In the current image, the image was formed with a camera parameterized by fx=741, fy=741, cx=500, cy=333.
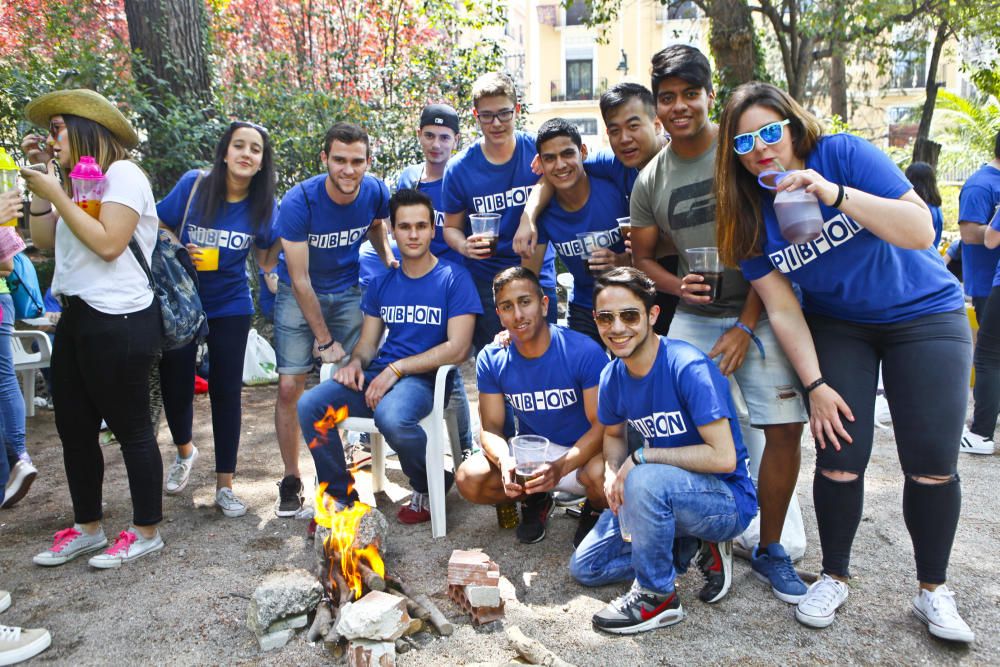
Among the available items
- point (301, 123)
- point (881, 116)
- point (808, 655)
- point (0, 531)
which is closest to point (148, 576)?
point (0, 531)

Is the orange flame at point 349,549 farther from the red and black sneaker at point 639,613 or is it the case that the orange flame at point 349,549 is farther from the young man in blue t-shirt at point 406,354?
the red and black sneaker at point 639,613

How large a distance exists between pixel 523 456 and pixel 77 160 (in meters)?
2.34

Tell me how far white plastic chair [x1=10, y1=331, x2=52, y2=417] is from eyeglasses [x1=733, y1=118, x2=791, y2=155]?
5102 millimetres

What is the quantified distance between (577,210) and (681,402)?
4.28 feet

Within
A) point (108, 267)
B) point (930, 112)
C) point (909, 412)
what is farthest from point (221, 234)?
point (930, 112)

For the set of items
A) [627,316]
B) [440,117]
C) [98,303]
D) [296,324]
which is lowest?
[296,324]

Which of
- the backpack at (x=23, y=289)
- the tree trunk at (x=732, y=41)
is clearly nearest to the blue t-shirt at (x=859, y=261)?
the backpack at (x=23, y=289)

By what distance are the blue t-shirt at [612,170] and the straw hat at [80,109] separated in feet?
7.30

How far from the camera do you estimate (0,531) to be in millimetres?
4016

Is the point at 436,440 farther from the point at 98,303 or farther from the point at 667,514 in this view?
the point at 98,303

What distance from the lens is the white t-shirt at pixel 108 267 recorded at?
10.5ft

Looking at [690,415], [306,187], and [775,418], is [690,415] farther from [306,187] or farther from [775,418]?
[306,187]

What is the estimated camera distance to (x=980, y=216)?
517 cm

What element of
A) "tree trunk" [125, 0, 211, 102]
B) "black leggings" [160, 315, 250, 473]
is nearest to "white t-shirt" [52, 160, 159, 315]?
"black leggings" [160, 315, 250, 473]
